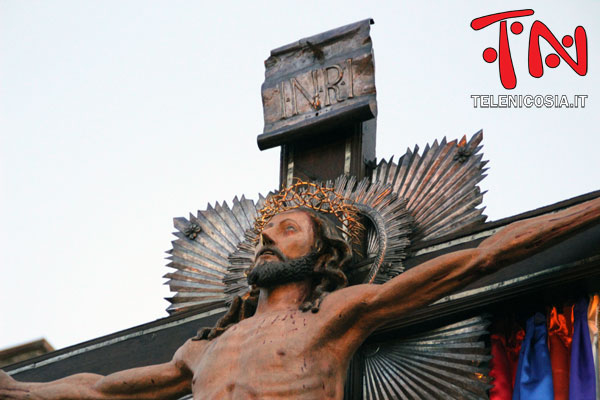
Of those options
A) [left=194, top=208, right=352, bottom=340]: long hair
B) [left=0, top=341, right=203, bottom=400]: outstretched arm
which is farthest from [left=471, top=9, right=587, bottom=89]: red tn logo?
[left=0, top=341, right=203, bottom=400]: outstretched arm

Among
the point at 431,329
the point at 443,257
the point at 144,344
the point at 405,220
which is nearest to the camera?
the point at 443,257

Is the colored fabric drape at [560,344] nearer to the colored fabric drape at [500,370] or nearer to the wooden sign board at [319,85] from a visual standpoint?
the colored fabric drape at [500,370]

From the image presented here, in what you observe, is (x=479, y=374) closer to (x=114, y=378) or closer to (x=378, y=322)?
(x=378, y=322)

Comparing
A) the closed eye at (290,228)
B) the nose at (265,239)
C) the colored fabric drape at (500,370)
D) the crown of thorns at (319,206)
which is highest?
the crown of thorns at (319,206)

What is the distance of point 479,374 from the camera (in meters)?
7.00

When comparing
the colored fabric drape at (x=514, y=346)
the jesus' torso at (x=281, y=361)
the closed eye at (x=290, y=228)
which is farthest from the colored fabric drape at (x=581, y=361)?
the closed eye at (x=290, y=228)

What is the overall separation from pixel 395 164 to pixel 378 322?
1.54m

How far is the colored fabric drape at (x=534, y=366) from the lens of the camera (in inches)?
273

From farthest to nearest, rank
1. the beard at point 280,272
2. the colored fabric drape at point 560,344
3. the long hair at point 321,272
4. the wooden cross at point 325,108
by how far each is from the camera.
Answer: the wooden cross at point 325,108, the long hair at point 321,272, the beard at point 280,272, the colored fabric drape at point 560,344

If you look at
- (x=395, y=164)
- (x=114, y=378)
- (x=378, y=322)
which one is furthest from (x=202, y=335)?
(x=395, y=164)

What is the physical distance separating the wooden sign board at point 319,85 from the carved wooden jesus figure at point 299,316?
3.66 feet

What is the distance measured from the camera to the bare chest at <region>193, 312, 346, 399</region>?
22.0 ft

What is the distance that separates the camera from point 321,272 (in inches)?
292

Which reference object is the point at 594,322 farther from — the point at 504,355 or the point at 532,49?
the point at 532,49
